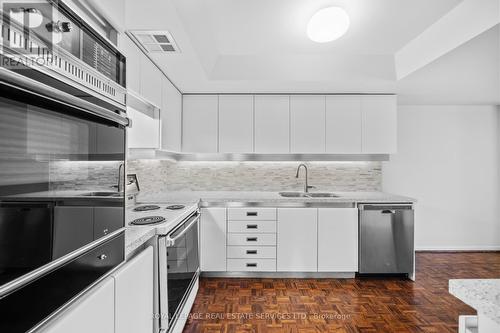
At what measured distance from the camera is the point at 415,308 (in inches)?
97.3

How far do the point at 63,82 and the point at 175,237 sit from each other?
1291 mm

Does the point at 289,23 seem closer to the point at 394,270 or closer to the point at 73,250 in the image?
the point at 73,250

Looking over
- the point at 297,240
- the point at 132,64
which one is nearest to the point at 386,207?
the point at 297,240

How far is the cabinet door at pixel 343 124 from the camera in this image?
11.5ft

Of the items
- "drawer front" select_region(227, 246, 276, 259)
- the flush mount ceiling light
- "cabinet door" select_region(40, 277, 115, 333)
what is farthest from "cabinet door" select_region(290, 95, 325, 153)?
"cabinet door" select_region(40, 277, 115, 333)

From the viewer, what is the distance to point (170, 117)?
116 inches

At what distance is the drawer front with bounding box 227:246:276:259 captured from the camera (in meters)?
3.07

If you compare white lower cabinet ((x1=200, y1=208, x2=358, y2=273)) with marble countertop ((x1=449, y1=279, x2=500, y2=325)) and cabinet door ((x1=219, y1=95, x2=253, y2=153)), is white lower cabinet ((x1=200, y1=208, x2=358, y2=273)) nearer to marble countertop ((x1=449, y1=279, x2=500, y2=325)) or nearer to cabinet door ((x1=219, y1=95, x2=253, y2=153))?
cabinet door ((x1=219, y1=95, x2=253, y2=153))

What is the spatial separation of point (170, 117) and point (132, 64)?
1.06 meters

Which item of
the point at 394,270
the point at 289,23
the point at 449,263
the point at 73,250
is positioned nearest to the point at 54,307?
the point at 73,250

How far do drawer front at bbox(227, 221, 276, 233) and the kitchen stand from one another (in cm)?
2

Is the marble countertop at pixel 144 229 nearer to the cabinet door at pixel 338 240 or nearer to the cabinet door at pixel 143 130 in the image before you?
the cabinet door at pixel 143 130

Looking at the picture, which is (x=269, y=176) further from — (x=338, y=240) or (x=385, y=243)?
(x=385, y=243)

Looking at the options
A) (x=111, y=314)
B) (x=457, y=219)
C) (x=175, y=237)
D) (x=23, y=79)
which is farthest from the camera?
(x=457, y=219)
